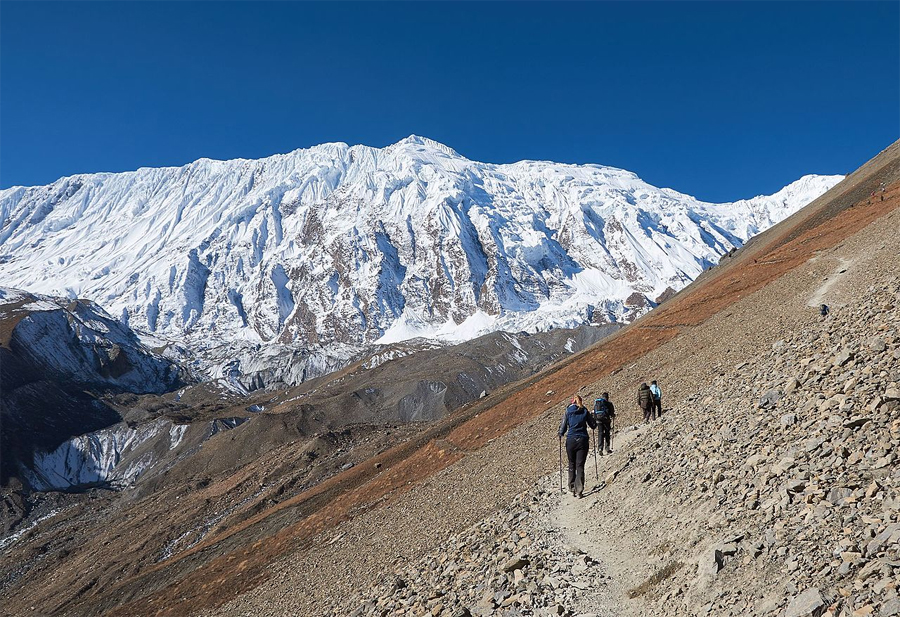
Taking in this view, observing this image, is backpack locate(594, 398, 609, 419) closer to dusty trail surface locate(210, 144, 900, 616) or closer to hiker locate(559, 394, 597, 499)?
dusty trail surface locate(210, 144, 900, 616)

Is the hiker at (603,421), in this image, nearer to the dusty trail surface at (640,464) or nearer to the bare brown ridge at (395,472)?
the dusty trail surface at (640,464)

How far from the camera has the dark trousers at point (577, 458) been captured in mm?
12070

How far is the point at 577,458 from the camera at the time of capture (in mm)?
12328

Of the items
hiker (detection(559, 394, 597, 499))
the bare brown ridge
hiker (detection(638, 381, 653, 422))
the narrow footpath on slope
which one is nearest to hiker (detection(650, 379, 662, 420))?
hiker (detection(638, 381, 653, 422))

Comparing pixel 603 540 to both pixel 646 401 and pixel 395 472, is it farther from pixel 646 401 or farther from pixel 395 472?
pixel 395 472

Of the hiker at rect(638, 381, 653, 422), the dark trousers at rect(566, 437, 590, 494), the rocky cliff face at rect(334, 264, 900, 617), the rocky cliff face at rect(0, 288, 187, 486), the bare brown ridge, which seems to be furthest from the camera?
the rocky cliff face at rect(0, 288, 187, 486)

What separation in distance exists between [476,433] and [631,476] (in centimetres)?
1741

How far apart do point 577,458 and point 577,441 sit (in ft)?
1.64

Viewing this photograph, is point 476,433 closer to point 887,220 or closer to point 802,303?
point 802,303

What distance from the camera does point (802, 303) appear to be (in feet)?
67.7

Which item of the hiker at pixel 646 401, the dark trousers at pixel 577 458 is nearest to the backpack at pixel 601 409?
the hiker at pixel 646 401

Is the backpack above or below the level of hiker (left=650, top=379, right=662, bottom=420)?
above

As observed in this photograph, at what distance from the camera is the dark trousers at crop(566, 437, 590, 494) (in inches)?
475

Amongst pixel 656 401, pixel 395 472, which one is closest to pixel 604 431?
pixel 656 401
